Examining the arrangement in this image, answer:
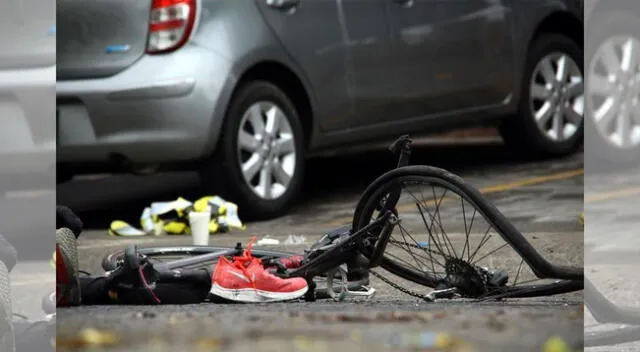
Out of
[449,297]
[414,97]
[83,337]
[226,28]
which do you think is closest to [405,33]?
[414,97]

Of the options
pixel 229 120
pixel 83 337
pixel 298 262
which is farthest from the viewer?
pixel 229 120

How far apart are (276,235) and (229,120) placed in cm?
38

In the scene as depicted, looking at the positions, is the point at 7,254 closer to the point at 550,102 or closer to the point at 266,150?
the point at 266,150

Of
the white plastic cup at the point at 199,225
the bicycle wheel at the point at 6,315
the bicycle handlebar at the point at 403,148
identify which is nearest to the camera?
the bicycle wheel at the point at 6,315

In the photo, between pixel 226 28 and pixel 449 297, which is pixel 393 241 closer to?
pixel 449 297

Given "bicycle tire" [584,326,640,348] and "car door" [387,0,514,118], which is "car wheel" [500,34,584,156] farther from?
"bicycle tire" [584,326,640,348]

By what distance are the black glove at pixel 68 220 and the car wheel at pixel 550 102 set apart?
1.39 m

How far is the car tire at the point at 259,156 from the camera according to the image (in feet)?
16.9

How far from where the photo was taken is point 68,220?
479 centimetres

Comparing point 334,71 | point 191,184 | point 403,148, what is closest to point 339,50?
point 334,71

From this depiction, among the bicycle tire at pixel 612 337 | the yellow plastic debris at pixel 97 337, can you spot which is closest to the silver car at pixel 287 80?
the yellow plastic debris at pixel 97 337

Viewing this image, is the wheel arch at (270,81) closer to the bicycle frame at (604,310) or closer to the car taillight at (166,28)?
the car taillight at (166,28)

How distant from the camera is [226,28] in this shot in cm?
510

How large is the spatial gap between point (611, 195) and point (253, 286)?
1.03m
